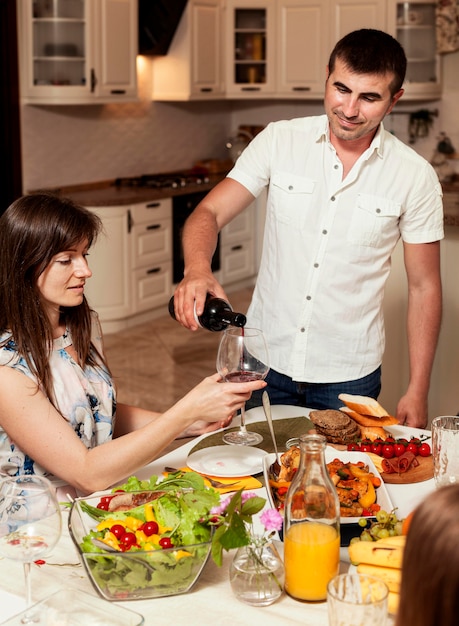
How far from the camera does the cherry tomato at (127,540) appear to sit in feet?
4.79

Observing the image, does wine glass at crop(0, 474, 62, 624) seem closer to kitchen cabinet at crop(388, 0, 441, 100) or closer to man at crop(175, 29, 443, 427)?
man at crop(175, 29, 443, 427)

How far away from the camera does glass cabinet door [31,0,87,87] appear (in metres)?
5.99

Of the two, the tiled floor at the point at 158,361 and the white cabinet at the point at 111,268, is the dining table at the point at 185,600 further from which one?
the white cabinet at the point at 111,268

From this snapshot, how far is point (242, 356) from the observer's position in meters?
1.85

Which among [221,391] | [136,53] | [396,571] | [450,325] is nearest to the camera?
[396,571]

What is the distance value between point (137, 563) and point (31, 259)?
832 millimetres

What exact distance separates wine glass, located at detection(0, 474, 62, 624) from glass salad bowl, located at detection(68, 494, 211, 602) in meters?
0.07

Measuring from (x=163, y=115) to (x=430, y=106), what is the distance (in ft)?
7.06

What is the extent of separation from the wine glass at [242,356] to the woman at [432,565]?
0.98 meters

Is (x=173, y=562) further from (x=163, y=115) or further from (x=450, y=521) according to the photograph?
(x=163, y=115)

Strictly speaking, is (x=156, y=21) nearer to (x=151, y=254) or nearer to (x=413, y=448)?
(x=151, y=254)

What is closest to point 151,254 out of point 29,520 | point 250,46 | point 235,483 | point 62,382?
point 250,46

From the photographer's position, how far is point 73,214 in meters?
2.06

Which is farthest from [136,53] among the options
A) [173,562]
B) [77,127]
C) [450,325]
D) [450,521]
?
[450,521]
